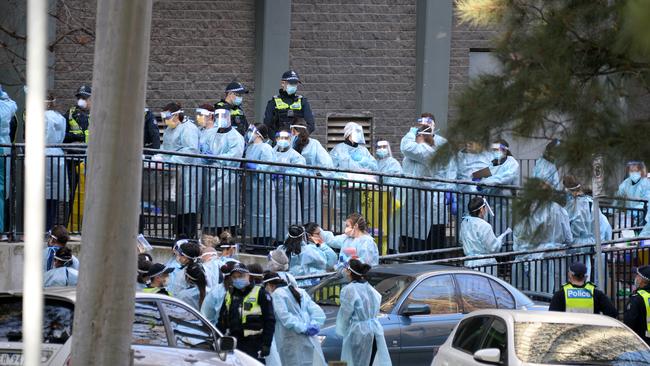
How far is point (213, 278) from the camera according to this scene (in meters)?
15.6

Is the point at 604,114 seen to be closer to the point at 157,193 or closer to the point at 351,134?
the point at 157,193

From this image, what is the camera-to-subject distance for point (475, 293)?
16.0 meters

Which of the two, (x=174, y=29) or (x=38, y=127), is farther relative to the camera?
(x=174, y=29)

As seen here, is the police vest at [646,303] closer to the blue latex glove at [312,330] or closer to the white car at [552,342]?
the white car at [552,342]

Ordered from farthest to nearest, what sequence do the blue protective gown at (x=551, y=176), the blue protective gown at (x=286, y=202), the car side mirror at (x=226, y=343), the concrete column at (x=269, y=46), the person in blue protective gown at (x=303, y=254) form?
the concrete column at (x=269, y=46) → the blue protective gown at (x=286, y=202) → the person in blue protective gown at (x=303, y=254) → the car side mirror at (x=226, y=343) → the blue protective gown at (x=551, y=176)

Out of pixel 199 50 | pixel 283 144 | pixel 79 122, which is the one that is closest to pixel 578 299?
pixel 283 144

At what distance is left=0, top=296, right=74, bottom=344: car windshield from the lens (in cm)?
1004

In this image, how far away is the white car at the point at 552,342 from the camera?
37.6 ft

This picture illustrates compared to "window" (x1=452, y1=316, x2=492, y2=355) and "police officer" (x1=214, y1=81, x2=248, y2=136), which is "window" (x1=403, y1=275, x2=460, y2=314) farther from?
"police officer" (x1=214, y1=81, x2=248, y2=136)

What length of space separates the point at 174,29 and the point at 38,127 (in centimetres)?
1836

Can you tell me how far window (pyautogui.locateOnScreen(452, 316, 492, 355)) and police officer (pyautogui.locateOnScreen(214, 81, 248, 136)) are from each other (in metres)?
8.10

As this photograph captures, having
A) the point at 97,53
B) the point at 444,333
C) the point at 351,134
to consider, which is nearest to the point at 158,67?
the point at 351,134

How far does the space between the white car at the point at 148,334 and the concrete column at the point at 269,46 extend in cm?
1287

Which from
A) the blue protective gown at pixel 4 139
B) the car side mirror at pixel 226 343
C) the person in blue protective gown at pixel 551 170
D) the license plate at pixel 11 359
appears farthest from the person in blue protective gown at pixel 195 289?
the person in blue protective gown at pixel 551 170
